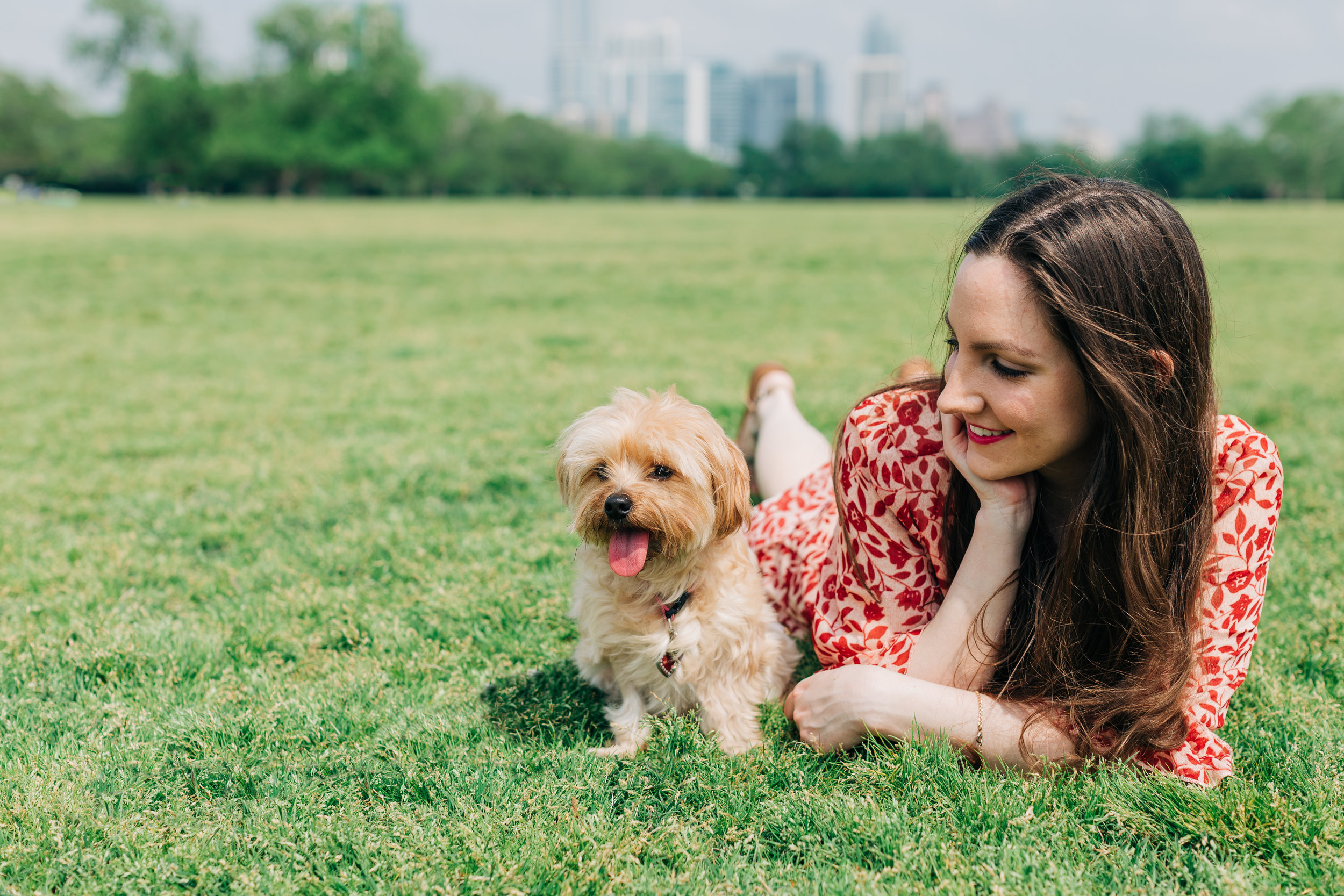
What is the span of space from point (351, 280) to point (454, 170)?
79976 millimetres

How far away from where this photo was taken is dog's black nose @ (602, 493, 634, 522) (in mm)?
2797

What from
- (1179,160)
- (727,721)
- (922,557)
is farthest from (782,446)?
(1179,160)

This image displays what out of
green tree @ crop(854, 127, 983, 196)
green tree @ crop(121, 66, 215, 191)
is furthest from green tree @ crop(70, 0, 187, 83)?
green tree @ crop(854, 127, 983, 196)

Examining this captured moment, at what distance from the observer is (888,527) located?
2887 mm

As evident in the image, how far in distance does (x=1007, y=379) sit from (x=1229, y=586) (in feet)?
2.80

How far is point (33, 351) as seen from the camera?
33.0ft

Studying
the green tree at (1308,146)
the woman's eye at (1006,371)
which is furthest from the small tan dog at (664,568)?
the green tree at (1308,146)

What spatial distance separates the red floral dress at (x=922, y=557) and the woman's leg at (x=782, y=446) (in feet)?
2.86

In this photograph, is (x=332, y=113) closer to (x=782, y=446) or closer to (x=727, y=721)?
(x=782, y=446)

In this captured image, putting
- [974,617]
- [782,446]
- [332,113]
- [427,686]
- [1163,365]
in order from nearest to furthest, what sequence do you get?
1. [1163,365]
2. [974,617]
3. [427,686]
4. [782,446]
5. [332,113]

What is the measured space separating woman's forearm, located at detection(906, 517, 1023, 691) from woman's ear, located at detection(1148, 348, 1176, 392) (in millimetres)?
542

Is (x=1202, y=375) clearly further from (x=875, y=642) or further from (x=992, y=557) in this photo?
(x=875, y=642)

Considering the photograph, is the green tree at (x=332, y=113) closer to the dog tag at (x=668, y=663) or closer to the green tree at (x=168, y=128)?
the green tree at (x=168, y=128)

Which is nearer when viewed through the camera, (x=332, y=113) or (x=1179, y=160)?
(x=332, y=113)
